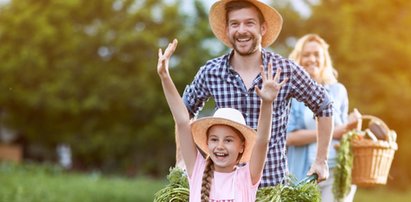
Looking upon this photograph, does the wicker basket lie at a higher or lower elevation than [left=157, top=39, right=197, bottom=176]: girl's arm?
higher

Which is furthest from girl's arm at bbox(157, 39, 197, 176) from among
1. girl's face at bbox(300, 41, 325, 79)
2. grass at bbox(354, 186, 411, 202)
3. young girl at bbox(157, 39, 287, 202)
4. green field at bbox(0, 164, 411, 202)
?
grass at bbox(354, 186, 411, 202)

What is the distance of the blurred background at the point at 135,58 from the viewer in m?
31.3

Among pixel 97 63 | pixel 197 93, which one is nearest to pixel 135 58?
pixel 97 63

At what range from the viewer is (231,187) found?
4.28 meters

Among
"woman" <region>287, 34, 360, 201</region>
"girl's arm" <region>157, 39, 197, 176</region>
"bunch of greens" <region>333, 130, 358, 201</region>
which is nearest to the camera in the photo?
"girl's arm" <region>157, 39, 197, 176</region>

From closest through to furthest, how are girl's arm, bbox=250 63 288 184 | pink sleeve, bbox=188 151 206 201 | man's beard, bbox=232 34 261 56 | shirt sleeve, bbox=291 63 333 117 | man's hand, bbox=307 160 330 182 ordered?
girl's arm, bbox=250 63 288 184 < pink sleeve, bbox=188 151 206 201 < man's beard, bbox=232 34 261 56 < shirt sleeve, bbox=291 63 333 117 < man's hand, bbox=307 160 330 182

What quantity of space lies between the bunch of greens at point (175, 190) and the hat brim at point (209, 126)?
21 cm

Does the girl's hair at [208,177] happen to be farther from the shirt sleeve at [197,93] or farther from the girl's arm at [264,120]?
the shirt sleeve at [197,93]

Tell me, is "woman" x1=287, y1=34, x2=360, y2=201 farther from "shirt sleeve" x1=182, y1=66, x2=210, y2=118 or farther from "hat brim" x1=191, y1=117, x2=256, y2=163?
"hat brim" x1=191, y1=117, x2=256, y2=163

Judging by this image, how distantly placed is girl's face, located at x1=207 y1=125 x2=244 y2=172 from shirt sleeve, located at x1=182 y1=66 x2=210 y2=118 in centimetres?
59

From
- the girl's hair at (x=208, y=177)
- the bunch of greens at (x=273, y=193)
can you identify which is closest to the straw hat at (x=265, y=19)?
the girl's hair at (x=208, y=177)

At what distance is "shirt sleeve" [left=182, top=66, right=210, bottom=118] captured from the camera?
4914 millimetres

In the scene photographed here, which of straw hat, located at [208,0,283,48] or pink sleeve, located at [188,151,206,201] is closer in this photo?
pink sleeve, located at [188,151,206,201]

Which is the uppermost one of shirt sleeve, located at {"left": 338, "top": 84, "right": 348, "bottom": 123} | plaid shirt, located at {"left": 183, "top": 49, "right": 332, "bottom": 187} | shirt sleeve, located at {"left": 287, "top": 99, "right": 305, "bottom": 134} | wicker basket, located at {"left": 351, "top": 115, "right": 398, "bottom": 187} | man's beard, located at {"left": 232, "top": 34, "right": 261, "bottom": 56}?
shirt sleeve, located at {"left": 338, "top": 84, "right": 348, "bottom": 123}
